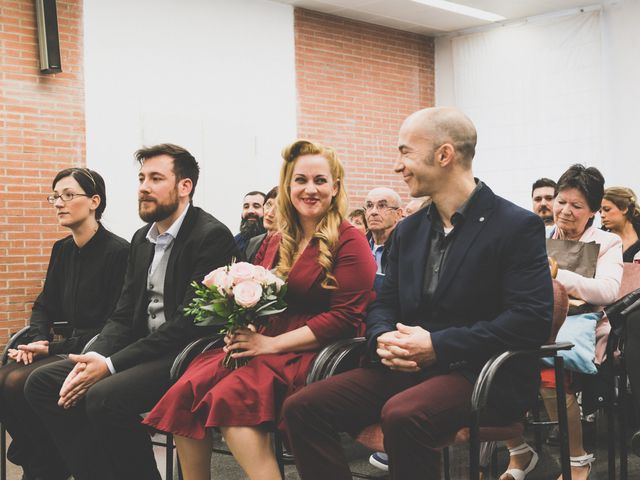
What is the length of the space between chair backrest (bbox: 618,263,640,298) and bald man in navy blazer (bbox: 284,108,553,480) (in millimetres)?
1579

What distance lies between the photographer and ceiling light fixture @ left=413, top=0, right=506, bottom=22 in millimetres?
9867

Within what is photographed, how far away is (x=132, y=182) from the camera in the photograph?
27.2 feet

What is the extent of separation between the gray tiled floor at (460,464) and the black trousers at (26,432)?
18.5 inches

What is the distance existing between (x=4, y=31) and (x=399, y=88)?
18.1 feet

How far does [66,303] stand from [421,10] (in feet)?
24.3

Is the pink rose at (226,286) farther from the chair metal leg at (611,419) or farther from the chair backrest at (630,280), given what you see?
the chair backrest at (630,280)

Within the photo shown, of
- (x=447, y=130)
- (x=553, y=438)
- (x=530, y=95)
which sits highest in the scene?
(x=530, y=95)

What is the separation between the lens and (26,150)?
7.60 m

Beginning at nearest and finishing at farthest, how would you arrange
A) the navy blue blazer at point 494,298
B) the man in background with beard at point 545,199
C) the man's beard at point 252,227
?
the navy blue blazer at point 494,298, the man in background with beard at point 545,199, the man's beard at point 252,227

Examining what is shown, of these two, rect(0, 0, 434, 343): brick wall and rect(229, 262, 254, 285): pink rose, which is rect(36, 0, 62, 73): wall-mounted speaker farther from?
rect(229, 262, 254, 285): pink rose

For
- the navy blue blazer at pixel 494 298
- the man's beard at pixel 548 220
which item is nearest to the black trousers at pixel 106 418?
the navy blue blazer at pixel 494 298

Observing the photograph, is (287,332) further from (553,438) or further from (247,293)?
(553,438)

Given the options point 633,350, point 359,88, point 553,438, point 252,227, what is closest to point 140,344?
point 633,350

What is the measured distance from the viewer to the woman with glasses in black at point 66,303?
3.87 m
